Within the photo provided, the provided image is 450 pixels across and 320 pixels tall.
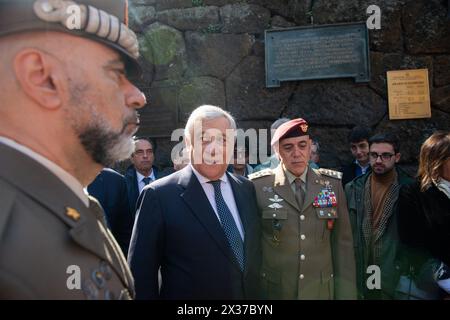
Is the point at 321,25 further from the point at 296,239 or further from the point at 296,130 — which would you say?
the point at 296,239

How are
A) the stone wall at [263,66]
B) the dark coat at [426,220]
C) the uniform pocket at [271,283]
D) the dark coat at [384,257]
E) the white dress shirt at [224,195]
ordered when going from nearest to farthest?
the white dress shirt at [224,195] → the uniform pocket at [271,283] → the dark coat at [426,220] → the dark coat at [384,257] → the stone wall at [263,66]

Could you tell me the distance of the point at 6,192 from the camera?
92cm

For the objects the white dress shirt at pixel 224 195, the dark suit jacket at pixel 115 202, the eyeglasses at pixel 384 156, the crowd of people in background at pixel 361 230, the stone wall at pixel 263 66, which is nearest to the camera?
the crowd of people in background at pixel 361 230

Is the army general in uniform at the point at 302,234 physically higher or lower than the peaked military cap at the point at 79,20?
lower

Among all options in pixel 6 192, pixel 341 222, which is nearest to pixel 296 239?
pixel 341 222

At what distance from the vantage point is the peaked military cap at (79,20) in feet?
3.45

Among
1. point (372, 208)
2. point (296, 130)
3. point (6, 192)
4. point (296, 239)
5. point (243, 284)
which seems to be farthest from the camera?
point (372, 208)

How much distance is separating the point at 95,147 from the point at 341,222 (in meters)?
1.95

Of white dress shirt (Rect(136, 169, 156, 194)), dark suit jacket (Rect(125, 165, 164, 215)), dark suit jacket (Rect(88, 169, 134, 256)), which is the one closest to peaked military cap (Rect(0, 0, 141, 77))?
dark suit jacket (Rect(88, 169, 134, 256))

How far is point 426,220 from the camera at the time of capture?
2922mm

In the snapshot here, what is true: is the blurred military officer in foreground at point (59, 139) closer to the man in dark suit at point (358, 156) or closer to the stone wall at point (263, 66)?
the man in dark suit at point (358, 156)

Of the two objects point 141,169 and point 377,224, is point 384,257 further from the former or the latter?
point 141,169

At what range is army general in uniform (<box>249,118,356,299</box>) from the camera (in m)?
2.58

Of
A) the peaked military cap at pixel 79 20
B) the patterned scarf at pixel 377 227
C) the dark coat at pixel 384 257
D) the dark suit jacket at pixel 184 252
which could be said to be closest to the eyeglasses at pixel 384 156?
the patterned scarf at pixel 377 227
